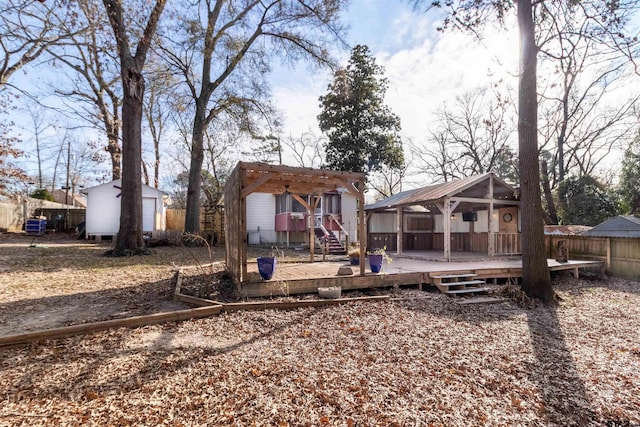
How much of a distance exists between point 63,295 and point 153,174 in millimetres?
23811

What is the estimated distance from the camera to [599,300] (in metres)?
7.43

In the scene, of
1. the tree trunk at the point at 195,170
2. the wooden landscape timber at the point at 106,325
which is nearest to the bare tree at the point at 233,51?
the tree trunk at the point at 195,170

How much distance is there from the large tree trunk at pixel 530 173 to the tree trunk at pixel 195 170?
515 inches

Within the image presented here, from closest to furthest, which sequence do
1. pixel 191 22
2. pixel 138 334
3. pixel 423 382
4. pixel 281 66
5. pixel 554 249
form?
pixel 423 382, pixel 138 334, pixel 554 249, pixel 191 22, pixel 281 66

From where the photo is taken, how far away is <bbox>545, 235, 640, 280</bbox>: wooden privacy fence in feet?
32.4

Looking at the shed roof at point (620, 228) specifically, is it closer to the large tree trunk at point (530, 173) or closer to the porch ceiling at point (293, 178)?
the large tree trunk at point (530, 173)

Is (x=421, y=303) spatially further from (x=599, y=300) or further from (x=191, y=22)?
(x=191, y=22)

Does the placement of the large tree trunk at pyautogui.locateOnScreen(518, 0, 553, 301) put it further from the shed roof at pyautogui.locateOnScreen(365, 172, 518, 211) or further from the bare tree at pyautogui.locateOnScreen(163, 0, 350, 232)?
the bare tree at pyautogui.locateOnScreen(163, 0, 350, 232)

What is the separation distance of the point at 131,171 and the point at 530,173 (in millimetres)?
12435

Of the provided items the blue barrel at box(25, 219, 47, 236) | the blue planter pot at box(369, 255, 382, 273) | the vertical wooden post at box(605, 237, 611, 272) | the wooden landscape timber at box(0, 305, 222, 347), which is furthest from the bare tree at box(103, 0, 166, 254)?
the vertical wooden post at box(605, 237, 611, 272)

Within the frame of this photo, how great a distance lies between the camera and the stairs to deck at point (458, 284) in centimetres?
726

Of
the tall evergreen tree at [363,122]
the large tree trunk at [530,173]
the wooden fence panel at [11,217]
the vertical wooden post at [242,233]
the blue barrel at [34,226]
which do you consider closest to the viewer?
the vertical wooden post at [242,233]

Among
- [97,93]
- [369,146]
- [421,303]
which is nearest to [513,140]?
[369,146]

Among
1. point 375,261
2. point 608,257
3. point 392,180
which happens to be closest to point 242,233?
point 375,261
